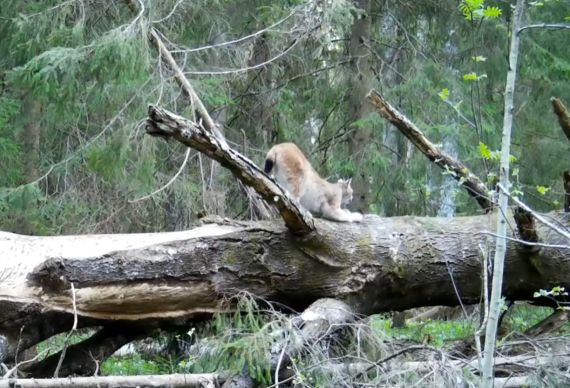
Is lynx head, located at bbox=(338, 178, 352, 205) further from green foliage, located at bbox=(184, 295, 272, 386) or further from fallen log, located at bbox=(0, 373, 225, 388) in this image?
fallen log, located at bbox=(0, 373, 225, 388)

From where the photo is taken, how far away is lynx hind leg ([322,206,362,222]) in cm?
774

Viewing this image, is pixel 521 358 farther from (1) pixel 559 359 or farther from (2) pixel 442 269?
(2) pixel 442 269

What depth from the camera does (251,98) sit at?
1249 centimetres

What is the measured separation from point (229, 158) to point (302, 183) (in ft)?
8.60

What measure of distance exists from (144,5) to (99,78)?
1030 mm

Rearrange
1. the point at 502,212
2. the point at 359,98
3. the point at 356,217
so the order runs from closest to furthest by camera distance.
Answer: the point at 502,212 < the point at 356,217 < the point at 359,98

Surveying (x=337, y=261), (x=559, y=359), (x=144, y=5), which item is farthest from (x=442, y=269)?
(x=144, y=5)

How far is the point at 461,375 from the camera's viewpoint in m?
5.55

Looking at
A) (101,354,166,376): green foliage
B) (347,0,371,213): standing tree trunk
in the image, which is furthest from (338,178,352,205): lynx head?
(347,0,371,213): standing tree trunk

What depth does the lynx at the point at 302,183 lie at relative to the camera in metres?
8.36

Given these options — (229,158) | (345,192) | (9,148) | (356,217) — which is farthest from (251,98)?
(229,158)

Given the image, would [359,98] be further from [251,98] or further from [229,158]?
[229,158]

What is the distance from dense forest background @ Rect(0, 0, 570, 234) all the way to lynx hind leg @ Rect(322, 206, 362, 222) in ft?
7.64

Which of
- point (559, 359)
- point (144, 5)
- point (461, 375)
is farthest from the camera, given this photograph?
point (144, 5)
